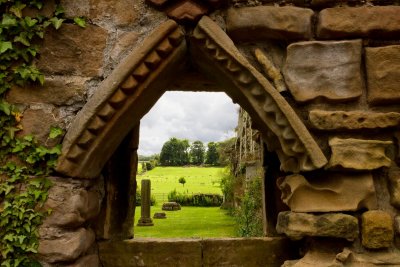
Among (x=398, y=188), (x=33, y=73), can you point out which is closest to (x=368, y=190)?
(x=398, y=188)

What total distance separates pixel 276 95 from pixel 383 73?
560 millimetres

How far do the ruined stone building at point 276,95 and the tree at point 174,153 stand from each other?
59.2m

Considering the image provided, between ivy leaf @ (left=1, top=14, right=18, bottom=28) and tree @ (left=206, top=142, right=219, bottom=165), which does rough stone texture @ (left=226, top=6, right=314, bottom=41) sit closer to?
ivy leaf @ (left=1, top=14, right=18, bottom=28)

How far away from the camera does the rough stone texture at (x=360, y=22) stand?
73.2 inches

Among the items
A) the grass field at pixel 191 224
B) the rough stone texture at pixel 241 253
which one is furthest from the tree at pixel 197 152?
the rough stone texture at pixel 241 253

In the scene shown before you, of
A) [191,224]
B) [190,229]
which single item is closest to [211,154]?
[191,224]

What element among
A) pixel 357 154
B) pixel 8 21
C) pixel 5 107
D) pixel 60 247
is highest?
pixel 8 21

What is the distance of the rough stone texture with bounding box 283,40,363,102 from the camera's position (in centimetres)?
183

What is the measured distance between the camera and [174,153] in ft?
208

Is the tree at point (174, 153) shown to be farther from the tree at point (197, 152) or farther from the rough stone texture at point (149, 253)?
the rough stone texture at point (149, 253)

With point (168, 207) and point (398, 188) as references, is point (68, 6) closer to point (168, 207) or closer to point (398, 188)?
point (398, 188)

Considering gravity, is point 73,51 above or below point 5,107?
above

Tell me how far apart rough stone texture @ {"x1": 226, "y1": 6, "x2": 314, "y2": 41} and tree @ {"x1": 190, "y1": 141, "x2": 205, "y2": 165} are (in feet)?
201

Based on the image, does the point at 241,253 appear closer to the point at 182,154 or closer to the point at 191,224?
the point at 191,224
